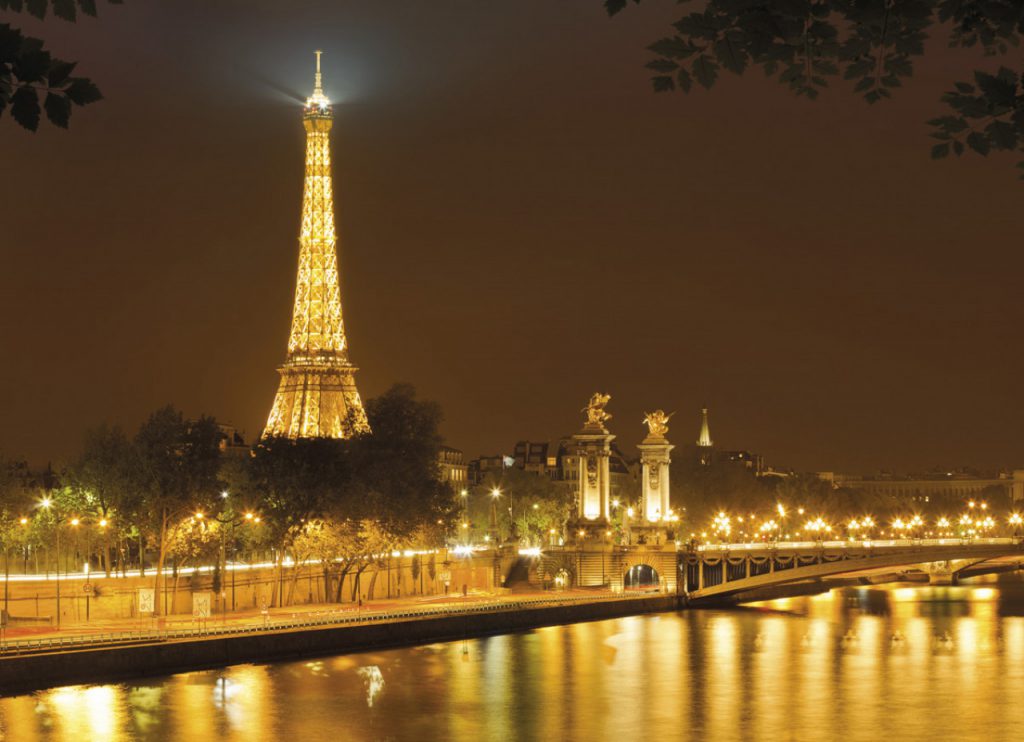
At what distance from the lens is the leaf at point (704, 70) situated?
798 cm

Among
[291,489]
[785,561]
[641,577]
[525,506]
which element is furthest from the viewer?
[525,506]

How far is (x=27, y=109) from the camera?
22.9 feet

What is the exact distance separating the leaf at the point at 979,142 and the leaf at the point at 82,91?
163 inches

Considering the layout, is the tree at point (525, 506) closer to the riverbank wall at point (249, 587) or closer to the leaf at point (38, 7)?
the riverbank wall at point (249, 587)

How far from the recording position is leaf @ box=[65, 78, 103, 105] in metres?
6.91

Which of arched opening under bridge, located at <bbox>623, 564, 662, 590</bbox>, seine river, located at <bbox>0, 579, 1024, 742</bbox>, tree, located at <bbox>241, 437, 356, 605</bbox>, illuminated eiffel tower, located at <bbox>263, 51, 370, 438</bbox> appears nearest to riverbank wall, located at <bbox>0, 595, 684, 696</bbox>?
seine river, located at <bbox>0, 579, 1024, 742</bbox>

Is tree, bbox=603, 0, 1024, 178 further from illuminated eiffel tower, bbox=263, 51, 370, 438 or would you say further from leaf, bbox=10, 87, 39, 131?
illuminated eiffel tower, bbox=263, 51, 370, 438

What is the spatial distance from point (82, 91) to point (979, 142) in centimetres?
423

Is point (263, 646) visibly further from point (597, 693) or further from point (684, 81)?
point (684, 81)

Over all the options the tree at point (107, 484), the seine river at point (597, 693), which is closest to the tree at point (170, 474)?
the tree at point (107, 484)

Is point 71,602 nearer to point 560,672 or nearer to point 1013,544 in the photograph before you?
point 560,672

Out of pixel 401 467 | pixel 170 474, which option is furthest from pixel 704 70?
pixel 401 467

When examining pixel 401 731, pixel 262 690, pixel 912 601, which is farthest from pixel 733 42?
pixel 912 601

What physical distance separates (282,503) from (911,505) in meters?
144
